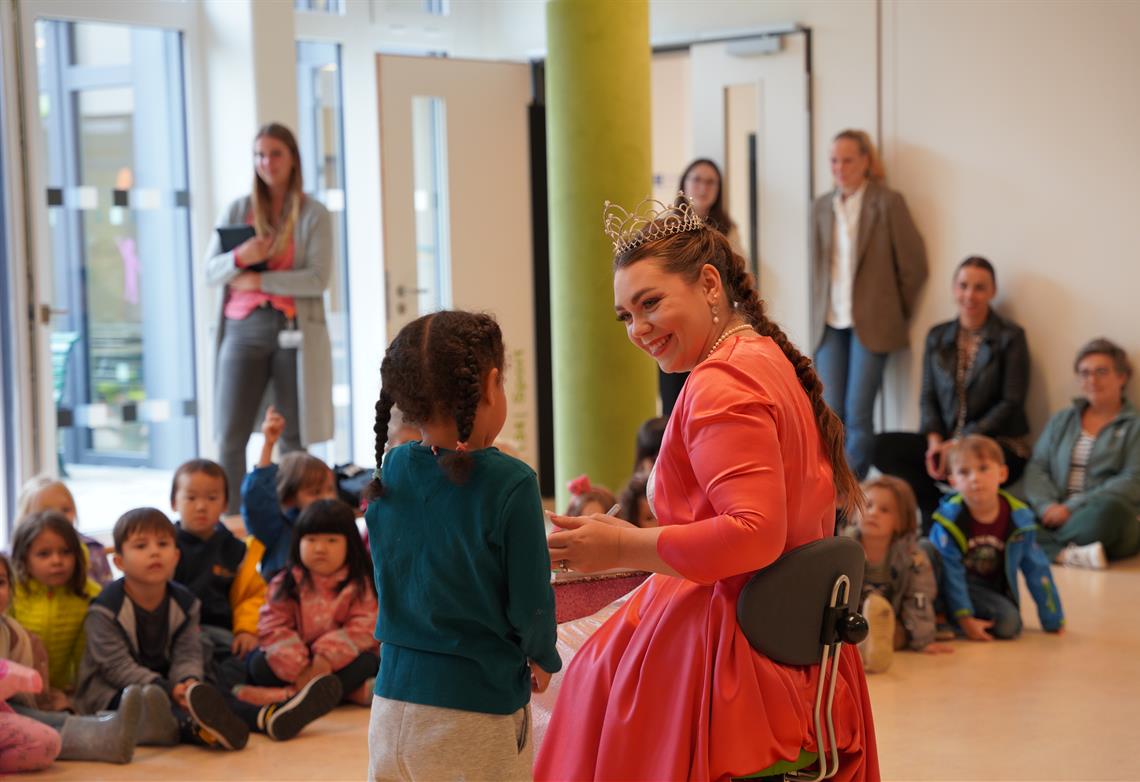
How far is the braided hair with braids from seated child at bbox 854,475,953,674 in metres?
2.62

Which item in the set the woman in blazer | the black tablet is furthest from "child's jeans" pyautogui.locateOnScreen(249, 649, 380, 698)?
the black tablet

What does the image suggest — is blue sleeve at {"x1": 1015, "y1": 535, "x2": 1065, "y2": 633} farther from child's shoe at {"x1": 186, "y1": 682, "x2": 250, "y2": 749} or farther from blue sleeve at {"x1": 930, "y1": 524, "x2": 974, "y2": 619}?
child's shoe at {"x1": 186, "y1": 682, "x2": 250, "y2": 749}

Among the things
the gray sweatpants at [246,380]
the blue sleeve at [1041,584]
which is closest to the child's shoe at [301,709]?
the blue sleeve at [1041,584]

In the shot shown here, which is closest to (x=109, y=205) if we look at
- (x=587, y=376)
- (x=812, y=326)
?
(x=587, y=376)

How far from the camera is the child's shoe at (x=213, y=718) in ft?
11.6

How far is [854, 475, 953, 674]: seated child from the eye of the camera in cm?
445

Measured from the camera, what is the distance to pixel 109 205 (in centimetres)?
655

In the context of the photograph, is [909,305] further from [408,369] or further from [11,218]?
[408,369]

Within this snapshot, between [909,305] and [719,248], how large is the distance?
16.4 feet

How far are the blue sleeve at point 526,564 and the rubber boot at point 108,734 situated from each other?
1.78 metres

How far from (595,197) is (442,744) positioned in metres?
3.25

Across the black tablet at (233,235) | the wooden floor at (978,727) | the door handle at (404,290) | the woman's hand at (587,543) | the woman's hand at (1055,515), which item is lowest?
the wooden floor at (978,727)

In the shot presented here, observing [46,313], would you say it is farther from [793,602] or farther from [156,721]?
[793,602]

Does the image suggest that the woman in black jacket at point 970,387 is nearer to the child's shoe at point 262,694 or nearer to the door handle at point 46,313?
the child's shoe at point 262,694
